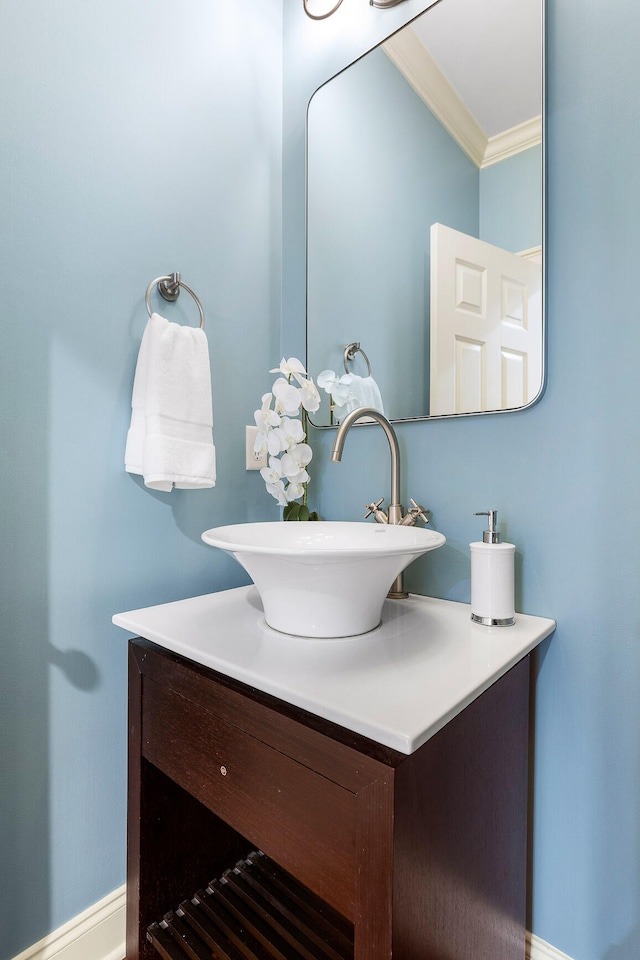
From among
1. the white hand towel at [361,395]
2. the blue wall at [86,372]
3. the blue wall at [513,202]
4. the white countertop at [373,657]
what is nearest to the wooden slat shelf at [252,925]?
the blue wall at [86,372]

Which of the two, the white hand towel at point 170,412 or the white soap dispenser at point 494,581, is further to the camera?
the white hand towel at point 170,412

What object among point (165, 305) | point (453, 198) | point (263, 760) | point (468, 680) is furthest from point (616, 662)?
point (165, 305)

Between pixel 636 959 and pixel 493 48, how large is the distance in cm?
161

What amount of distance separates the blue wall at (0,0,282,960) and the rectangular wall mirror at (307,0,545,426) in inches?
10.7

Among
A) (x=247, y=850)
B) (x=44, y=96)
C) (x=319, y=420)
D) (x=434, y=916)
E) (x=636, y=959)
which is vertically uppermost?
(x=44, y=96)

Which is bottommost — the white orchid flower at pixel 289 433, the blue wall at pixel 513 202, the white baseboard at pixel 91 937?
the white baseboard at pixel 91 937

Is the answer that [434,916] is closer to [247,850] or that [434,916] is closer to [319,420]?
[247,850]

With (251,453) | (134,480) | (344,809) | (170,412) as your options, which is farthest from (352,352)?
(344,809)

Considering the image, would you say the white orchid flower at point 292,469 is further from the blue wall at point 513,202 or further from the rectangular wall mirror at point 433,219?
the blue wall at point 513,202

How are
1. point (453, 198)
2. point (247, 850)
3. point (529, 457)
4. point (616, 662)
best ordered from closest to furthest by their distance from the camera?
point (616, 662) < point (529, 457) < point (453, 198) < point (247, 850)

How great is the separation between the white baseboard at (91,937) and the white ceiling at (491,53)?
1.69 m

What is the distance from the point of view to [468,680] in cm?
66

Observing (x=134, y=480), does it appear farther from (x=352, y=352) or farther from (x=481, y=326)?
(x=481, y=326)

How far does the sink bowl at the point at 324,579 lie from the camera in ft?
2.36
